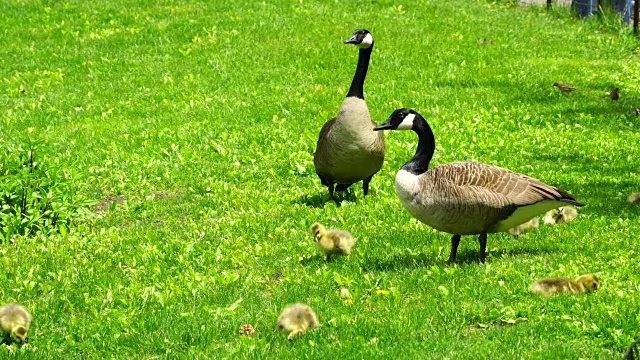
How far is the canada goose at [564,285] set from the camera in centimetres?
848

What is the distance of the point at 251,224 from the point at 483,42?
44.3 ft

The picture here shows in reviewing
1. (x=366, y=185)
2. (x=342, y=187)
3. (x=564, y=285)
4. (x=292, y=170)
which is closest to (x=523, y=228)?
(x=564, y=285)

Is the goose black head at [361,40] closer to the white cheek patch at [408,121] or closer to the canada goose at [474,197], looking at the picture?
the white cheek patch at [408,121]

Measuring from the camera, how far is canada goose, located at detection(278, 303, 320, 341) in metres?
8.02

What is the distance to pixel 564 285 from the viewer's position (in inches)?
333

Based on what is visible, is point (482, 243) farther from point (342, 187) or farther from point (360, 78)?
point (360, 78)

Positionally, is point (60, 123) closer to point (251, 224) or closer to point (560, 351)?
point (251, 224)

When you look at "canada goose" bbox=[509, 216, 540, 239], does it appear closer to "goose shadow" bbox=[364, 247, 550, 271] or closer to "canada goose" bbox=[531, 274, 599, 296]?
"goose shadow" bbox=[364, 247, 550, 271]

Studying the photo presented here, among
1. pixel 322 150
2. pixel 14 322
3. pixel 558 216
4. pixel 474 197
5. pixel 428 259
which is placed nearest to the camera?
pixel 14 322

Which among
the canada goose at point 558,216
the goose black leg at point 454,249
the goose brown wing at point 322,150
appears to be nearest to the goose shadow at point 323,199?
the goose brown wing at point 322,150

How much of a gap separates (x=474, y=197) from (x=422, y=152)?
2.95 feet

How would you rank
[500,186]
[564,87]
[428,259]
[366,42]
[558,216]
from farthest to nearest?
1. [564,87]
2. [366,42]
3. [558,216]
4. [428,259]
5. [500,186]

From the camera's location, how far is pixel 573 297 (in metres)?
8.36

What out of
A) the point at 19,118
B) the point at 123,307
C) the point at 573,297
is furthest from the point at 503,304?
the point at 19,118
